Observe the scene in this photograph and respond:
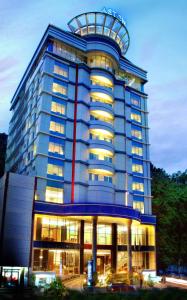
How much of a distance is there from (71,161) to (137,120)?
2065 centimetres

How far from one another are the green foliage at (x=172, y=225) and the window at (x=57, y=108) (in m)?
27.4

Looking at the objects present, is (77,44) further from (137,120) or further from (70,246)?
(70,246)

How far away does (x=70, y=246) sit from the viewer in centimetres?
5356

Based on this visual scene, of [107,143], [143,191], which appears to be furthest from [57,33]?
[143,191]

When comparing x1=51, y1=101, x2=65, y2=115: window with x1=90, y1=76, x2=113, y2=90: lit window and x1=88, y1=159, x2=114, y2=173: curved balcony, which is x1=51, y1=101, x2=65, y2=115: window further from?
x1=88, y1=159, x2=114, y2=173: curved balcony

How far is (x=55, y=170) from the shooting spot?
183 ft

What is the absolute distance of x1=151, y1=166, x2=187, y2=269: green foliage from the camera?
218ft

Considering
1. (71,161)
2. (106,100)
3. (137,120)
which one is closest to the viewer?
(71,161)

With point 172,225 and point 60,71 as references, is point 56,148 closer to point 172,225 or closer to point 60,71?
point 60,71

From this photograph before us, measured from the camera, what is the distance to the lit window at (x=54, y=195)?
53.9 m

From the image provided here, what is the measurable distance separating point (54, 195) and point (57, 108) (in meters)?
15.5

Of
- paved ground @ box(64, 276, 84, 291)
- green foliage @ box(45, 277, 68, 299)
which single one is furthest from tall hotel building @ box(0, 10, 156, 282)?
green foliage @ box(45, 277, 68, 299)

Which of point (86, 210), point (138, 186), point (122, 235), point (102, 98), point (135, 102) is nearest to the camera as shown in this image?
point (86, 210)

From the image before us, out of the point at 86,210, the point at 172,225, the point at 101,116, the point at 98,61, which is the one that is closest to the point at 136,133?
the point at 101,116
